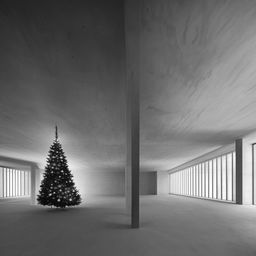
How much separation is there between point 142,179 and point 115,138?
1855 centimetres

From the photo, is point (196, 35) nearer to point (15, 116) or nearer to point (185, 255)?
point (185, 255)

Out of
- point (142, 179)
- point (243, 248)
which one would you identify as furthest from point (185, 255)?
point (142, 179)

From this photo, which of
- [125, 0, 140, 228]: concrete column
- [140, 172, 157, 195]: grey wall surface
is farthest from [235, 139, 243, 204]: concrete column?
[140, 172, 157, 195]: grey wall surface

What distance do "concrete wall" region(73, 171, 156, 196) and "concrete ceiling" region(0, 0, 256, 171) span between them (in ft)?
63.3

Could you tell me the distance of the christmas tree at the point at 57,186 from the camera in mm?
8766

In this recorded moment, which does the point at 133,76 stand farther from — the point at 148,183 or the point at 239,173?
the point at 148,183

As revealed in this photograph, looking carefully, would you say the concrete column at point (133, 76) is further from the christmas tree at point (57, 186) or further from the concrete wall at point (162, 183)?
the concrete wall at point (162, 183)

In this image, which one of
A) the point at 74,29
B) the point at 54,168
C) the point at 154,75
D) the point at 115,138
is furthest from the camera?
the point at 115,138

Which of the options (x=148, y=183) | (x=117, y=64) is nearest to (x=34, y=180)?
(x=148, y=183)

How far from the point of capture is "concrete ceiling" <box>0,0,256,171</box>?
393 centimetres

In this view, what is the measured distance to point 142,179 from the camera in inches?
1194

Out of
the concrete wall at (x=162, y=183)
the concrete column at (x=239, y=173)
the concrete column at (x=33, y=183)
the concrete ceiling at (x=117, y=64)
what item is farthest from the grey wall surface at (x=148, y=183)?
the concrete ceiling at (x=117, y=64)

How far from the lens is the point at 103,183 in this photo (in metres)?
29.3

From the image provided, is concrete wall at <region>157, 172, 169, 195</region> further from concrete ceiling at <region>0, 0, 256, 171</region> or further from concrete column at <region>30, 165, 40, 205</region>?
concrete ceiling at <region>0, 0, 256, 171</region>
